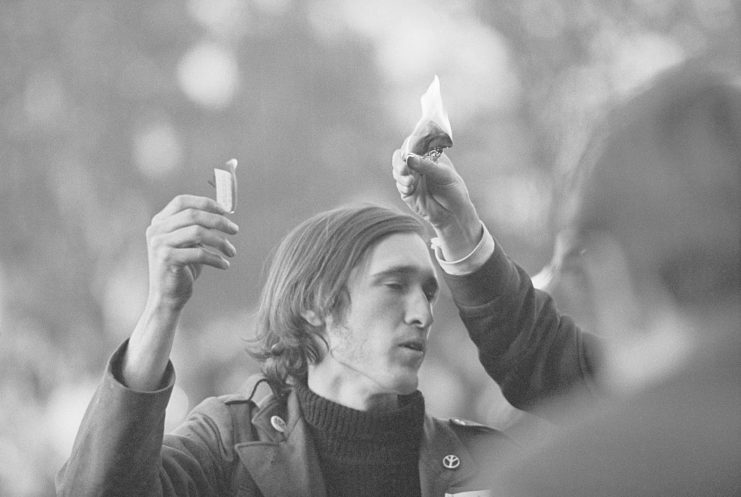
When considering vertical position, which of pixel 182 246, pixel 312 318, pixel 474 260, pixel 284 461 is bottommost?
pixel 284 461

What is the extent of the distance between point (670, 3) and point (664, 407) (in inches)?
202

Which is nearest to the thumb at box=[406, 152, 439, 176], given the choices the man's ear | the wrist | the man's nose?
the wrist

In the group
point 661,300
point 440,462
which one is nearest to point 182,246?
point 440,462

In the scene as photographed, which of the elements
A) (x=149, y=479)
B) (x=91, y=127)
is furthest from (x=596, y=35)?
(x=149, y=479)

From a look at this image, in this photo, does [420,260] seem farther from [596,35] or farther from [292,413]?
[596,35]

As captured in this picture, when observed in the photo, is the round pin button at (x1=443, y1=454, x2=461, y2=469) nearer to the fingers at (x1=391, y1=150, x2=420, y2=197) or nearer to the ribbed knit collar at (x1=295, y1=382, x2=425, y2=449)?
the ribbed knit collar at (x1=295, y1=382, x2=425, y2=449)

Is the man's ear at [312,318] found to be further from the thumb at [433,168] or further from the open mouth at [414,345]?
the thumb at [433,168]

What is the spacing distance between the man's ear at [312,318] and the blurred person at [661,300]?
1.10 m

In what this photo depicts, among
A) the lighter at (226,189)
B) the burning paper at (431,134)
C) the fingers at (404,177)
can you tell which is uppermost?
the burning paper at (431,134)

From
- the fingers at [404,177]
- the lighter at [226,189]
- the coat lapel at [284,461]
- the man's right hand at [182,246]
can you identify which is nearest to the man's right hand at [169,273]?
the man's right hand at [182,246]

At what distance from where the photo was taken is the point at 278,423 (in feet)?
6.67

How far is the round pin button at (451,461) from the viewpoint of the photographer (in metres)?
2.00

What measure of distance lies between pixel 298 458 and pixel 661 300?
119 cm

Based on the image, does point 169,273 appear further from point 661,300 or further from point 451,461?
point 661,300
